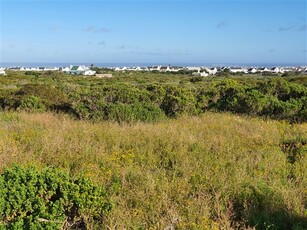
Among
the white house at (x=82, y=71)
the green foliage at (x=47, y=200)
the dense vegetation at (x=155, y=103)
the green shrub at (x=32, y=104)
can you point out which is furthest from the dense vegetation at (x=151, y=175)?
the white house at (x=82, y=71)

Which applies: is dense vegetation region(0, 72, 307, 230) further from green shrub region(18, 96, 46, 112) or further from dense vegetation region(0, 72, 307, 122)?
green shrub region(18, 96, 46, 112)

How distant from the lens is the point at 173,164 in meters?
6.07

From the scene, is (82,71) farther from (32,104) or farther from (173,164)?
(173,164)

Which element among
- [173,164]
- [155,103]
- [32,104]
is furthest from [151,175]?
[32,104]

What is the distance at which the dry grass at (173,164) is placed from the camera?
13.6 feet

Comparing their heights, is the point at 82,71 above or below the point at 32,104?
above

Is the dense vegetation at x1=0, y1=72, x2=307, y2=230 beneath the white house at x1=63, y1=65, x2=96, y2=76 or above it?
beneath

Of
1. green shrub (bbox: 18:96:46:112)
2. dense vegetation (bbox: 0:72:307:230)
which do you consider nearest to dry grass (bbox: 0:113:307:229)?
dense vegetation (bbox: 0:72:307:230)

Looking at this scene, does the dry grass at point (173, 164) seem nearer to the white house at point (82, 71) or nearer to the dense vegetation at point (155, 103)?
the dense vegetation at point (155, 103)

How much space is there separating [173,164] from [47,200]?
263cm

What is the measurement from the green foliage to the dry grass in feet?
0.99

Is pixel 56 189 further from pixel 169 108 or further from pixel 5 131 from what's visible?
pixel 169 108

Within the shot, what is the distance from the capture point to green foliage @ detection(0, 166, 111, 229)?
368 cm

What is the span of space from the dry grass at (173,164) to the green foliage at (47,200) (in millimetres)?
300
